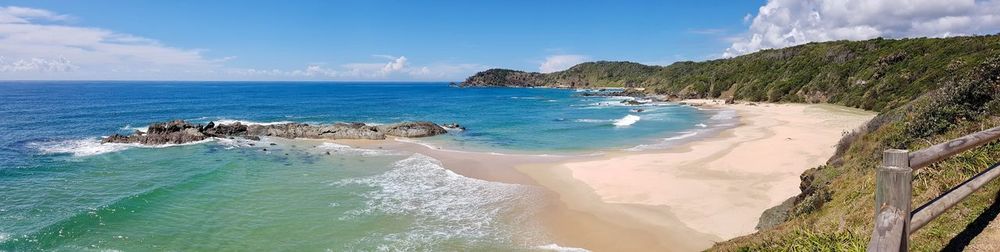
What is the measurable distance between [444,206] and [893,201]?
16594mm

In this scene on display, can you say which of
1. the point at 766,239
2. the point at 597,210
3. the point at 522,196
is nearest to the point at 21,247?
the point at 522,196

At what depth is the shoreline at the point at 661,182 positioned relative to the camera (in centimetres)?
1642

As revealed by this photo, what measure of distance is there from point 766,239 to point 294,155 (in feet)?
96.3

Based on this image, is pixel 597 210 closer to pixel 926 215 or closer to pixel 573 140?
pixel 926 215

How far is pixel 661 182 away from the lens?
22.6 m

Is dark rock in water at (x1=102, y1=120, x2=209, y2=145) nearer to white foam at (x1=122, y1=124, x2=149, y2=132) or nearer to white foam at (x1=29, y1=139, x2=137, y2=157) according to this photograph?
white foam at (x1=29, y1=139, x2=137, y2=157)

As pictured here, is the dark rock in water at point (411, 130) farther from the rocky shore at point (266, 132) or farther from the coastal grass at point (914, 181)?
the coastal grass at point (914, 181)

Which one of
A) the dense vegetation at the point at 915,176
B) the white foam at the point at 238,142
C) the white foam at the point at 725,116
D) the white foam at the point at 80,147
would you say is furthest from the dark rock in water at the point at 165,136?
the white foam at the point at 725,116

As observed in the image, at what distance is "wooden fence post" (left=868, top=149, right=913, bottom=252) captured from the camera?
156 inches

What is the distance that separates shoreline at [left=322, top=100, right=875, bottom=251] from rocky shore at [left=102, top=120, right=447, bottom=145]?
3145 mm

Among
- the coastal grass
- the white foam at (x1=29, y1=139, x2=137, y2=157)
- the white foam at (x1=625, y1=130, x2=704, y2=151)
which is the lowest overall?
the white foam at (x1=29, y1=139, x2=137, y2=157)

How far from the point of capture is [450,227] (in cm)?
1716

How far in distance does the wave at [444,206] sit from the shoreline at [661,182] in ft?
3.46

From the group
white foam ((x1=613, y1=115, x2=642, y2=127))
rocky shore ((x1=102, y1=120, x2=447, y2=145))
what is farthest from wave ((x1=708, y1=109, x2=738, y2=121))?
rocky shore ((x1=102, y1=120, x2=447, y2=145))
